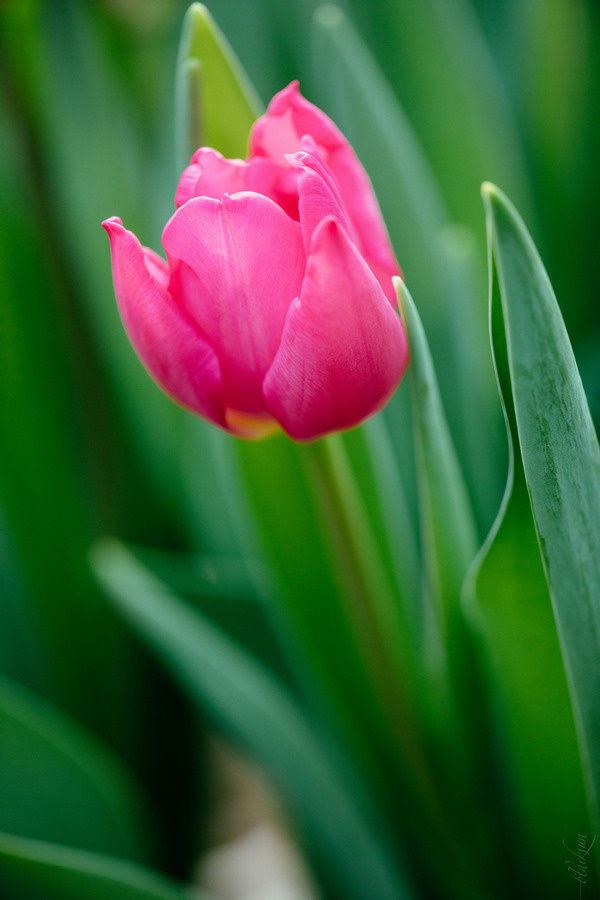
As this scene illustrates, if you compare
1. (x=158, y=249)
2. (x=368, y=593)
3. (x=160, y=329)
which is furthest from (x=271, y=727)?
(x=158, y=249)

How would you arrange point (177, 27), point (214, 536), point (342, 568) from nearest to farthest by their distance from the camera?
point (342, 568)
point (214, 536)
point (177, 27)

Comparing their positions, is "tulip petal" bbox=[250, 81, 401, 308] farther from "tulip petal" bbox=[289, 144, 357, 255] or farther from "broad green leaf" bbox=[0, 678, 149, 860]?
"broad green leaf" bbox=[0, 678, 149, 860]

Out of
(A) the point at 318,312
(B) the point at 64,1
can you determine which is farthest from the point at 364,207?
(B) the point at 64,1

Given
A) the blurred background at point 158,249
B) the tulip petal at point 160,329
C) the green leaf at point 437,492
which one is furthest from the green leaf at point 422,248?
the tulip petal at point 160,329

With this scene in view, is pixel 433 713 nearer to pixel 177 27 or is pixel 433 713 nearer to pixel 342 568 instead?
pixel 342 568

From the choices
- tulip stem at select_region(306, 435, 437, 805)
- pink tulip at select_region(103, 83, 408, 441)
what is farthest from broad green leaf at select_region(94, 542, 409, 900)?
pink tulip at select_region(103, 83, 408, 441)
